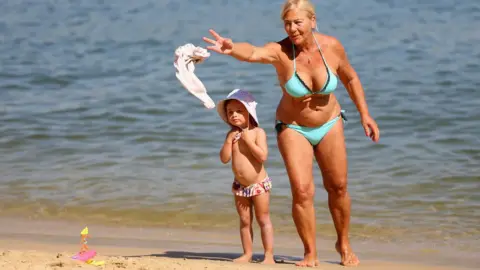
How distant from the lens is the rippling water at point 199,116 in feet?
27.1

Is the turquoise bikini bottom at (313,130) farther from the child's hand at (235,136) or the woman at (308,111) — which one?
the child's hand at (235,136)

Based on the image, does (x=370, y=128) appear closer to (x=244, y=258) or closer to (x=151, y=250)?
(x=244, y=258)

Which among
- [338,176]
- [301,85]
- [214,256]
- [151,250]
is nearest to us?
[301,85]

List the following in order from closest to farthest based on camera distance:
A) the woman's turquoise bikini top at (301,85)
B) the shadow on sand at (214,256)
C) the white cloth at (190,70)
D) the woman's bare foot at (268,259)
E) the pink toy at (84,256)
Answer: the pink toy at (84,256) → the white cloth at (190,70) → the woman's turquoise bikini top at (301,85) → the woman's bare foot at (268,259) → the shadow on sand at (214,256)

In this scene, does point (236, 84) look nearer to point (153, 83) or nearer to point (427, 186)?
point (153, 83)

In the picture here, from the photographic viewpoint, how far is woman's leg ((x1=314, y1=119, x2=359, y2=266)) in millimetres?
6059

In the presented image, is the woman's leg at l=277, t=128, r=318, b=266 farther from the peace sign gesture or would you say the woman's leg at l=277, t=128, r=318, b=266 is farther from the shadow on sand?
the peace sign gesture

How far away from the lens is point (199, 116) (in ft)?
37.9

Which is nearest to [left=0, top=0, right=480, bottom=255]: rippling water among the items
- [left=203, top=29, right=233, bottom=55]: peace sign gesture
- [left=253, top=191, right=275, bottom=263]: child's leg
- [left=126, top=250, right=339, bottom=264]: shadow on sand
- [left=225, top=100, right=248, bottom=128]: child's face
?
[left=126, top=250, right=339, bottom=264]: shadow on sand

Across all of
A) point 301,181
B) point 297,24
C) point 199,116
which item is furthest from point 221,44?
point 199,116

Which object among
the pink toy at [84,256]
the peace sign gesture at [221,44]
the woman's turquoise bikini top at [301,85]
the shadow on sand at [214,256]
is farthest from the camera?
the shadow on sand at [214,256]

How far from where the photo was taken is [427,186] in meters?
8.71

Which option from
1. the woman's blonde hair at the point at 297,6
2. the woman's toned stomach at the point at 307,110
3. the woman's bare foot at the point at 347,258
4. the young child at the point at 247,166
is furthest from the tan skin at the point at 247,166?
the woman's blonde hair at the point at 297,6

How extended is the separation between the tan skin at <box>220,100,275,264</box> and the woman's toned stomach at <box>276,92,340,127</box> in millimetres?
301
